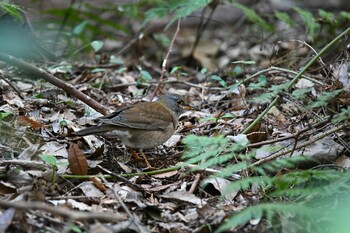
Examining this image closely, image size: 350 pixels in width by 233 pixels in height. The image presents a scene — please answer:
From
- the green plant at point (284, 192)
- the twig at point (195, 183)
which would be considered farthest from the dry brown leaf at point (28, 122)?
the green plant at point (284, 192)

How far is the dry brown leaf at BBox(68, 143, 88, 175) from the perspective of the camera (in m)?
5.36

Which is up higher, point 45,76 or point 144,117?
point 45,76

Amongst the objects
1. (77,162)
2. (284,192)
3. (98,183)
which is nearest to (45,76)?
(77,162)

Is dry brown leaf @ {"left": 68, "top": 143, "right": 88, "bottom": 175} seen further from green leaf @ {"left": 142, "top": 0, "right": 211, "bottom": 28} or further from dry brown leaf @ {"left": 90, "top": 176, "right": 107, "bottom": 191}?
green leaf @ {"left": 142, "top": 0, "right": 211, "bottom": 28}

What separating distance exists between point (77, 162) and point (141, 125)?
1.36m

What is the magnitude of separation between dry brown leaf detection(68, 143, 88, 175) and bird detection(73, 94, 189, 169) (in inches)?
25.9

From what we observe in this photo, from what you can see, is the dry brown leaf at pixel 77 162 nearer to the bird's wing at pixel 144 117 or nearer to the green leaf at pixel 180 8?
the bird's wing at pixel 144 117

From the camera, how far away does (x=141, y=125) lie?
6578 mm

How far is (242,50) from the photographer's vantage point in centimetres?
1221

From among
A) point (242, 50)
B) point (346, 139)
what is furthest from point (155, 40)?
point (346, 139)

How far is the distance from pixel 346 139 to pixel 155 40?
614 cm

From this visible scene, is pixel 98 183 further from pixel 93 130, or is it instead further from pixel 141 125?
pixel 141 125

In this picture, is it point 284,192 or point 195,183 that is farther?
point 195,183

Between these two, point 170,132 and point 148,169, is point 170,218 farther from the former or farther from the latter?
point 170,132
